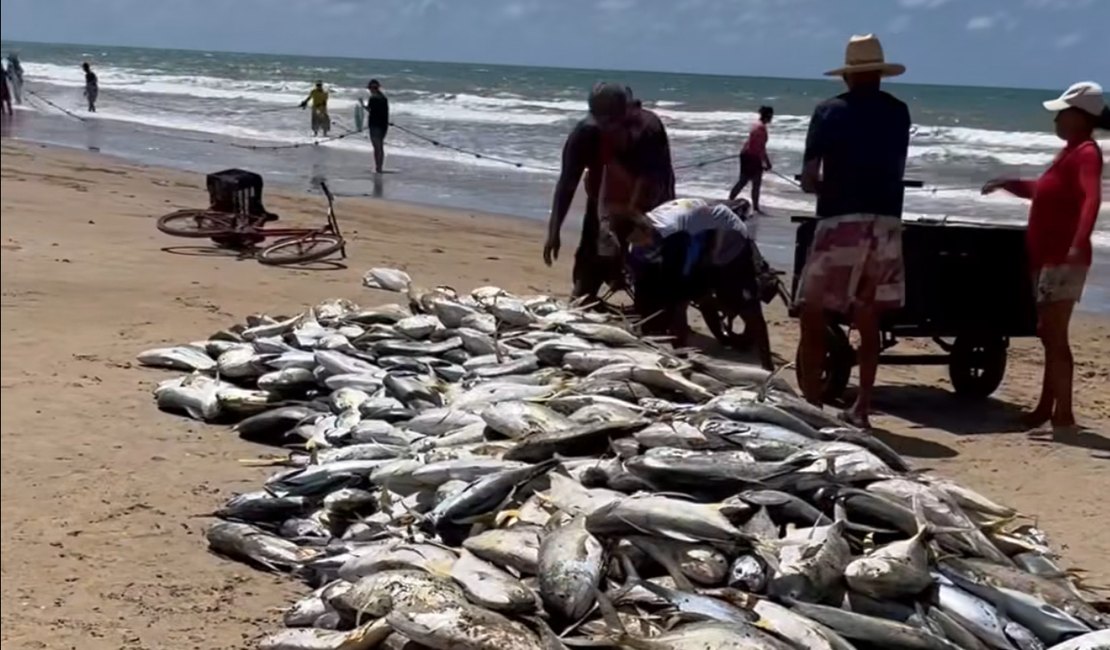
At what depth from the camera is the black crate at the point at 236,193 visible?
13.2 m

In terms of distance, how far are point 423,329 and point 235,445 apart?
1438 millimetres

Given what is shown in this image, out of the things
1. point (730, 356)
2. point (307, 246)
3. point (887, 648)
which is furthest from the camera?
point (307, 246)

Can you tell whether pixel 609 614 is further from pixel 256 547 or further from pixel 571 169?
pixel 571 169

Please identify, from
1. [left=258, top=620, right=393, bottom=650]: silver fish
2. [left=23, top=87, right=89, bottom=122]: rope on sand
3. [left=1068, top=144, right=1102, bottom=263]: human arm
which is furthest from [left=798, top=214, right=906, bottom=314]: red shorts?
[left=23, top=87, right=89, bottom=122]: rope on sand

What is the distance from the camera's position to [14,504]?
16.6ft

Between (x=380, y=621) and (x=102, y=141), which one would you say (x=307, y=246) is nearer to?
(x=380, y=621)

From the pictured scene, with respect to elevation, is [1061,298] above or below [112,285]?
above

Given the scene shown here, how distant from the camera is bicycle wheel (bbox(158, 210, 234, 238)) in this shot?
502 inches

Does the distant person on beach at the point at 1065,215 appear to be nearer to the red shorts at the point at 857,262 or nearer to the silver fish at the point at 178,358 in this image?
the red shorts at the point at 857,262

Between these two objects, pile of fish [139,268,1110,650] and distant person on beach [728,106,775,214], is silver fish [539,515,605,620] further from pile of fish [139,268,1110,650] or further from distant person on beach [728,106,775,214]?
distant person on beach [728,106,775,214]

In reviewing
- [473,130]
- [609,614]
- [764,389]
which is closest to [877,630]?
[609,614]

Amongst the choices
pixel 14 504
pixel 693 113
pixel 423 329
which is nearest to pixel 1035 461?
pixel 423 329

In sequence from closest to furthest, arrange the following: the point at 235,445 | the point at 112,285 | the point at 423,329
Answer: the point at 235,445 → the point at 423,329 → the point at 112,285

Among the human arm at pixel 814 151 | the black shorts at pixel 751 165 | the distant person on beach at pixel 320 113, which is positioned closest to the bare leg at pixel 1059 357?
the human arm at pixel 814 151
